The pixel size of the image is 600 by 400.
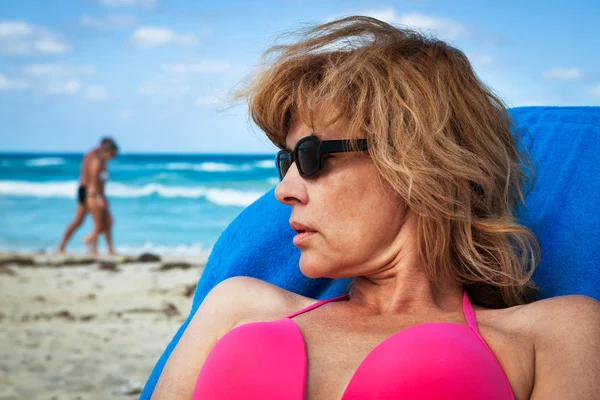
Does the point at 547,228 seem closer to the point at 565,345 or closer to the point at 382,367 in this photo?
the point at 565,345

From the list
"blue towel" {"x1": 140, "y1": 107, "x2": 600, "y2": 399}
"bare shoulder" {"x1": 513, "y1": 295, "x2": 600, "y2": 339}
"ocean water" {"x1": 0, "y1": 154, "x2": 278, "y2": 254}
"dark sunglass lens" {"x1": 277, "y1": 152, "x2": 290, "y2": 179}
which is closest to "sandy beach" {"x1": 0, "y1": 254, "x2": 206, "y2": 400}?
"blue towel" {"x1": 140, "y1": 107, "x2": 600, "y2": 399}

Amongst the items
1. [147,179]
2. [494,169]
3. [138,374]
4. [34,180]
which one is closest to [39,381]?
[138,374]

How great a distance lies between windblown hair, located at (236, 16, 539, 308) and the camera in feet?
5.59

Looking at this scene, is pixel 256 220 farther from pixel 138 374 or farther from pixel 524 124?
pixel 138 374

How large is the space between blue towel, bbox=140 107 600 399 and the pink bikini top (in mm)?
548

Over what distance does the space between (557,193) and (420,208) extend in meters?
0.70

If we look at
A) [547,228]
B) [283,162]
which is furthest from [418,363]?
[547,228]

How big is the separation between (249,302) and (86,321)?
4.48 meters

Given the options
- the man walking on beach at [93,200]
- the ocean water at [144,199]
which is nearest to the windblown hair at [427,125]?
the man walking on beach at [93,200]

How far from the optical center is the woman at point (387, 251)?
152 centimetres

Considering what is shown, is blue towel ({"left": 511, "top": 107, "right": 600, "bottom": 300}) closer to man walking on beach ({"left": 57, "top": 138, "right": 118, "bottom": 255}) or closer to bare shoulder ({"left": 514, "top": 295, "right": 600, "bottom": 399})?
bare shoulder ({"left": 514, "top": 295, "right": 600, "bottom": 399})

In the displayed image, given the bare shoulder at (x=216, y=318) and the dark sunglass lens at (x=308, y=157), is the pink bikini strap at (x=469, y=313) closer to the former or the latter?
the bare shoulder at (x=216, y=318)

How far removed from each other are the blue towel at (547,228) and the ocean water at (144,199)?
10581 mm

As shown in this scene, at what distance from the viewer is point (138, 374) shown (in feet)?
14.5
